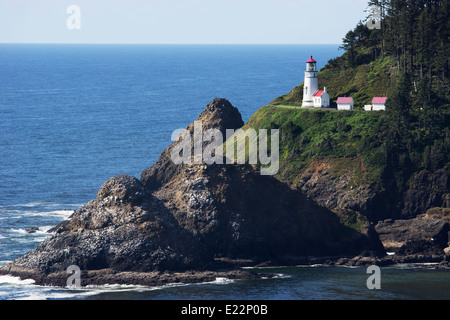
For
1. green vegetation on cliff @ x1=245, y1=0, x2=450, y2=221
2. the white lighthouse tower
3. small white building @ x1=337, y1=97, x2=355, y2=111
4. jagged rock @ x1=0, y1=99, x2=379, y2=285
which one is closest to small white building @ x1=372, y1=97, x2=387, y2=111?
green vegetation on cliff @ x1=245, y1=0, x2=450, y2=221

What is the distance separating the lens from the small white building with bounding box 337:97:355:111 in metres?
134

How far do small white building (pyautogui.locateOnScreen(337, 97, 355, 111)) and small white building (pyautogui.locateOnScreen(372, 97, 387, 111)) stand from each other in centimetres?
343

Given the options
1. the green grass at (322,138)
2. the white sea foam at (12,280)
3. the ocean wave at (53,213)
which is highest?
the green grass at (322,138)

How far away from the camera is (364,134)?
126062mm

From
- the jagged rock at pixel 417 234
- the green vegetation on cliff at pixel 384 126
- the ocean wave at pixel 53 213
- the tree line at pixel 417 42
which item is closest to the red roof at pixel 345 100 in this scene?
the green vegetation on cliff at pixel 384 126

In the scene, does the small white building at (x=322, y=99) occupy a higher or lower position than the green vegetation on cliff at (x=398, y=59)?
lower

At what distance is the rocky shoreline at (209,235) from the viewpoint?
94.4 m

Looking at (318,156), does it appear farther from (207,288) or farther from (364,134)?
(207,288)

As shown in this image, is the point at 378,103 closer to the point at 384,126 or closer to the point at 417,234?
the point at 384,126

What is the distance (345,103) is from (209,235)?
41244mm

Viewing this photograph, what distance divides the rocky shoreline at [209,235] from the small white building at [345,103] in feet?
86.0

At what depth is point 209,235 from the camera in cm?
10206

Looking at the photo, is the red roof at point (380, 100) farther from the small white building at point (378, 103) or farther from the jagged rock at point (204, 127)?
the jagged rock at point (204, 127)

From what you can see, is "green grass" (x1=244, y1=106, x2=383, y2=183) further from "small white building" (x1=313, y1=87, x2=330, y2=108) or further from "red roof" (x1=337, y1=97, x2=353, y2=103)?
"small white building" (x1=313, y1=87, x2=330, y2=108)
